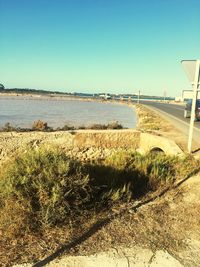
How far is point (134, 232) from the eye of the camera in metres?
5.07

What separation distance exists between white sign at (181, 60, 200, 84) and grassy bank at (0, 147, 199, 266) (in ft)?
14.7

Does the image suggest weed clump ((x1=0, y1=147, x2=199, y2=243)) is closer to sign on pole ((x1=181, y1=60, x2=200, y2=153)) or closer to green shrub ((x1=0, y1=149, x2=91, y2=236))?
green shrub ((x1=0, y1=149, x2=91, y2=236))

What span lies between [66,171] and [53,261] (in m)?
1.87

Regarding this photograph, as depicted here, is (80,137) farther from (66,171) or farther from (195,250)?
(195,250)

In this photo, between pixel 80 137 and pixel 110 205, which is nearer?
pixel 110 205

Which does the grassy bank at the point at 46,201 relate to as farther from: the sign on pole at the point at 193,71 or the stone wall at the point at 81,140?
the stone wall at the point at 81,140

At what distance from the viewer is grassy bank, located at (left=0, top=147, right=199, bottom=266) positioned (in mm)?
4754

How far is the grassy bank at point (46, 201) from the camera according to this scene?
4.75m

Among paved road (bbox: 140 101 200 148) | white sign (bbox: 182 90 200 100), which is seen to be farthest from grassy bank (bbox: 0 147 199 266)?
paved road (bbox: 140 101 200 148)

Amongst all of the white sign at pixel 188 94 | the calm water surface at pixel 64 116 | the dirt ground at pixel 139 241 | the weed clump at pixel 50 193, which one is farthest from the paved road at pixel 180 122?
the dirt ground at pixel 139 241

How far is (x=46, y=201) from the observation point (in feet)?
16.9

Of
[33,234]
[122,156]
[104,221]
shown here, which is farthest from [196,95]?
[33,234]

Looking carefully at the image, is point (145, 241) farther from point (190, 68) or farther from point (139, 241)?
point (190, 68)

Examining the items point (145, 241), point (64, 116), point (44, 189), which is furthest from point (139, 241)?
point (64, 116)
